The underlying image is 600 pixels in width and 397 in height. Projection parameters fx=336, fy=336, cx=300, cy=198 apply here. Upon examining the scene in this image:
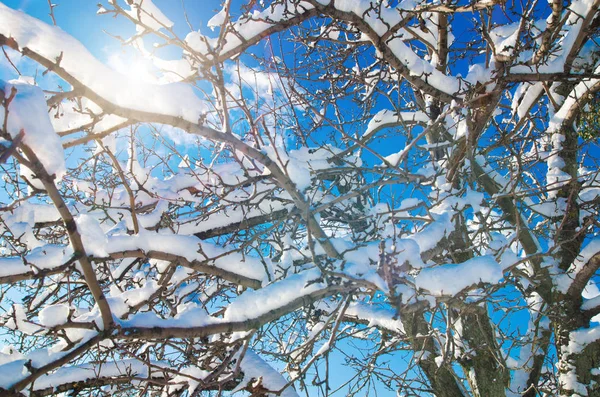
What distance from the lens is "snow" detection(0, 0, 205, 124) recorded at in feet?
4.77

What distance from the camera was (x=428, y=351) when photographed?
12.3 feet

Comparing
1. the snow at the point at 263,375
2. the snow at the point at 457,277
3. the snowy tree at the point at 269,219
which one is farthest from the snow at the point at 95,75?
the snow at the point at 263,375

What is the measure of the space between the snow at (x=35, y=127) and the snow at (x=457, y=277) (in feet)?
6.41

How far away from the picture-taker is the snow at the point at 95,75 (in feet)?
4.77

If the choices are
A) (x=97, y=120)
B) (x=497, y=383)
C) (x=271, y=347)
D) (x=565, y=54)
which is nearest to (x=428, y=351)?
(x=497, y=383)

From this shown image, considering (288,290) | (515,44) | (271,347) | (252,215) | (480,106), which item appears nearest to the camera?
(288,290)

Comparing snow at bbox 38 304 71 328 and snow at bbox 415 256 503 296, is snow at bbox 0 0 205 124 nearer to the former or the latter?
snow at bbox 38 304 71 328

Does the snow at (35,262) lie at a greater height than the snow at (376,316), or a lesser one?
greater

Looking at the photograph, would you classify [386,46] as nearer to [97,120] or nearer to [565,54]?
[565,54]

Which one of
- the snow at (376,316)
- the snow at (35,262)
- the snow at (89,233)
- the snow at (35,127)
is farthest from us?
the snow at (376,316)

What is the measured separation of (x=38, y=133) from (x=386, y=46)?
9.03 feet

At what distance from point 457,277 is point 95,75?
7.62ft

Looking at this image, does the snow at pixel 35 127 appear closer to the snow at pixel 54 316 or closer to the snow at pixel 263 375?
the snow at pixel 54 316

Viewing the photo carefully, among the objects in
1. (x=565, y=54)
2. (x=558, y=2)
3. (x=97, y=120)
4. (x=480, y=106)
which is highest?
(x=558, y=2)
